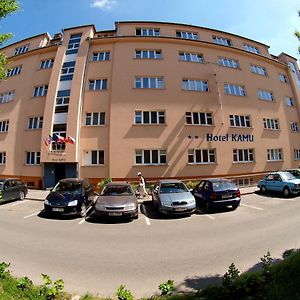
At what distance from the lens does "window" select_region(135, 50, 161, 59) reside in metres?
23.0

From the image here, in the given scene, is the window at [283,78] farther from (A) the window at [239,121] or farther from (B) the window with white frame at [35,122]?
(B) the window with white frame at [35,122]

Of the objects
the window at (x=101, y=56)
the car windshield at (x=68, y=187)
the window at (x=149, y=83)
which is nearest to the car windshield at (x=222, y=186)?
the car windshield at (x=68, y=187)

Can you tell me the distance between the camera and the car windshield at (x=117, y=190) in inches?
478

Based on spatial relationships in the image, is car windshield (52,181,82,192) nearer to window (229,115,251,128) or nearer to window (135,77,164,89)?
window (135,77,164,89)

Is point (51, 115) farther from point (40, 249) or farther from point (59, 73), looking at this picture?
point (40, 249)

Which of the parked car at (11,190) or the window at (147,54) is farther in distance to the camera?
the window at (147,54)

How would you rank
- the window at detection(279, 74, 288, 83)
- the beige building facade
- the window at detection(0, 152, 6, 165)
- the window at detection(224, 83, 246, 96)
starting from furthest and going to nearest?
1. the window at detection(279, 74, 288, 83)
2. the window at detection(0, 152, 6, 165)
3. the window at detection(224, 83, 246, 96)
4. the beige building facade

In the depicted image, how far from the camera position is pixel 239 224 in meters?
9.91

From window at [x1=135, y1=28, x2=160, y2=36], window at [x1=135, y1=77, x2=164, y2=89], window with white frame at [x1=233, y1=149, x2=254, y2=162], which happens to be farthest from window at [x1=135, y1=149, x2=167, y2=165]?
window at [x1=135, y1=28, x2=160, y2=36]

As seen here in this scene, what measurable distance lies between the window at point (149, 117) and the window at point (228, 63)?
335 inches

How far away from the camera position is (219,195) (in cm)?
1238

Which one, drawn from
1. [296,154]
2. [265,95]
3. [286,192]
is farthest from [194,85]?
[296,154]

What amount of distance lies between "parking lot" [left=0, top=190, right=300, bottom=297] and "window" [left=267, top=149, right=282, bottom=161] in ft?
43.6

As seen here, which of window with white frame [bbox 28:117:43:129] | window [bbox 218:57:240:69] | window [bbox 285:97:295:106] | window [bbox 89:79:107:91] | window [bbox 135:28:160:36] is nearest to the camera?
window [bbox 89:79:107:91]
